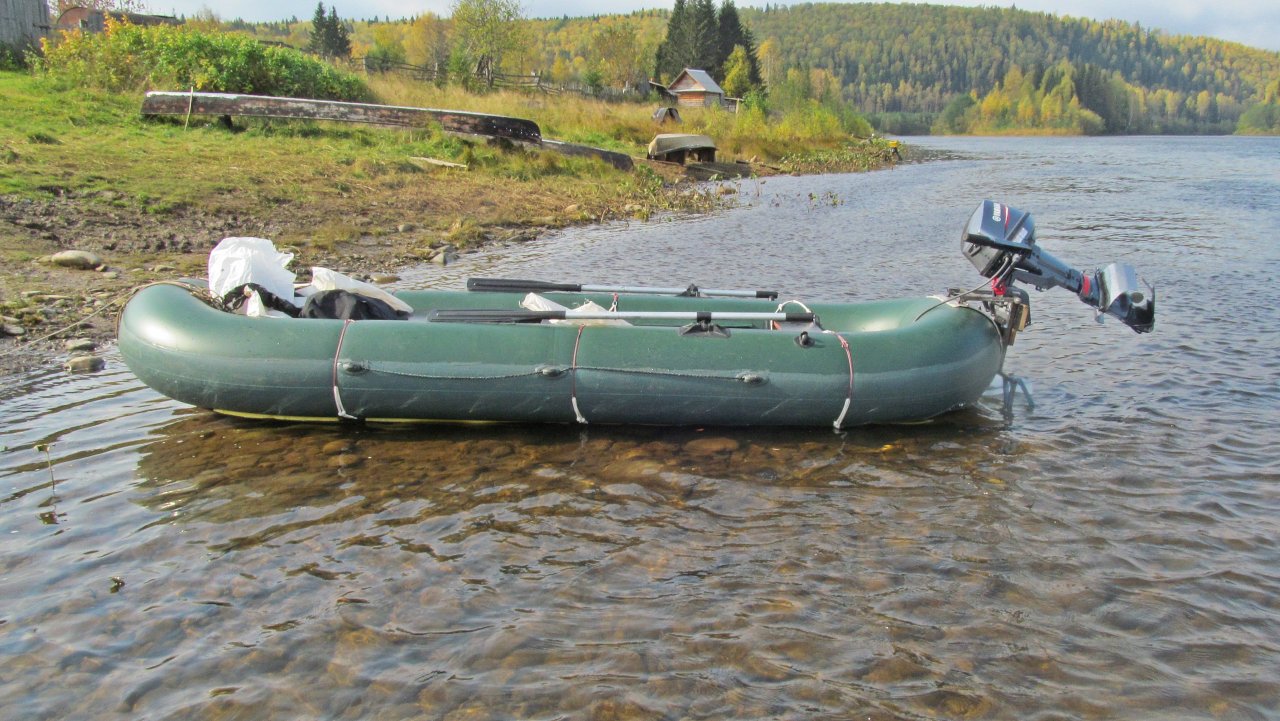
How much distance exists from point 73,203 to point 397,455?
7306mm

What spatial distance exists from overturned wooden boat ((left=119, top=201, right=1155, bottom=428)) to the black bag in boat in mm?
378

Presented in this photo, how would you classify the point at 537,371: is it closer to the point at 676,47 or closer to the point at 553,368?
the point at 553,368

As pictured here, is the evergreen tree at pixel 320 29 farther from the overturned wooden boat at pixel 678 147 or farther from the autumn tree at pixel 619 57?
the overturned wooden boat at pixel 678 147

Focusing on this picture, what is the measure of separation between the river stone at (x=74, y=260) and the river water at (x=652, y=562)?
2.57 meters

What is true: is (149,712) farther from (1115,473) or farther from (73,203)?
(73,203)

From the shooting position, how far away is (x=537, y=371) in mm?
5633

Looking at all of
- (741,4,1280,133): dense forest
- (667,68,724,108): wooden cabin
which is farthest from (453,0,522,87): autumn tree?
(741,4,1280,133): dense forest

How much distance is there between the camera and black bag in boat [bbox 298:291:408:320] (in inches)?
246

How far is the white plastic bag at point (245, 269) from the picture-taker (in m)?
6.30

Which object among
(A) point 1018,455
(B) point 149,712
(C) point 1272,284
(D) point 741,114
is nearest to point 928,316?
(A) point 1018,455

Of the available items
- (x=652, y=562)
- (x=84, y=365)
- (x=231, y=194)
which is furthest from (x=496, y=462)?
(x=231, y=194)

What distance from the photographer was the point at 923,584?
13.3 feet

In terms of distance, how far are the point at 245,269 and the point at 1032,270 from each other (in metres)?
5.47

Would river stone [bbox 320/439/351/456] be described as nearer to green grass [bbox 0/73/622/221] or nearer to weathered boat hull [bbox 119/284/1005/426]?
weathered boat hull [bbox 119/284/1005/426]
